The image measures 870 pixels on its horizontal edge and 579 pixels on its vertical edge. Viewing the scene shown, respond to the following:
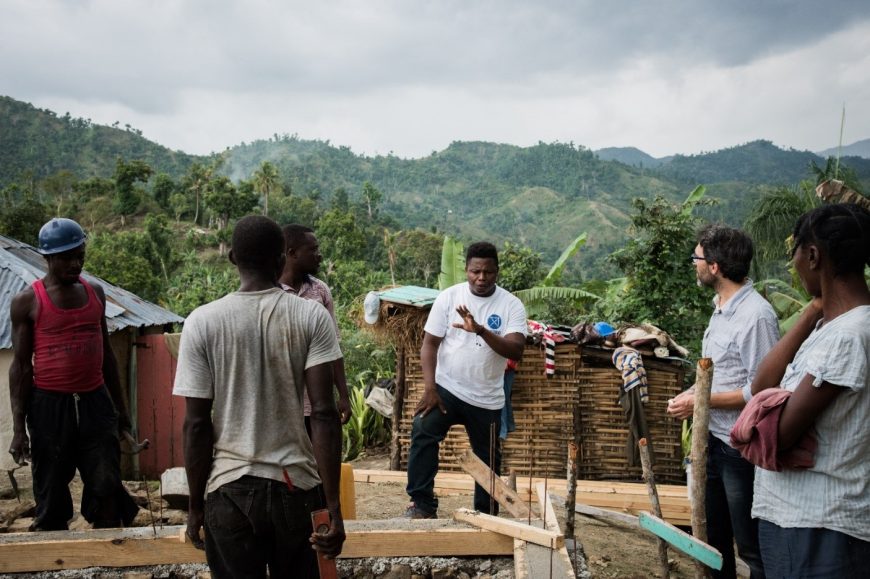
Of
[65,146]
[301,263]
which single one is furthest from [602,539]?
[65,146]

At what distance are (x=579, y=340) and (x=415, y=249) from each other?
35.5 m

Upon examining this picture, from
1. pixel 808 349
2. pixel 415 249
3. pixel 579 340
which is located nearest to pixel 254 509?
pixel 808 349

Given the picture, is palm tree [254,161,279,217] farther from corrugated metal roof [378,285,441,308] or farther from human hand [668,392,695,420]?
human hand [668,392,695,420]

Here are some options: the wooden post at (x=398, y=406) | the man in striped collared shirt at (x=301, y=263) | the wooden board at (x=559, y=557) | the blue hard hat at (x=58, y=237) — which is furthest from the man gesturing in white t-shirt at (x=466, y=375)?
the wooden post at (x=398, y=406)

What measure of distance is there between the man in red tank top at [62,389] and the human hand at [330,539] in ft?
6.67

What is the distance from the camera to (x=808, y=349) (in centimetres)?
221

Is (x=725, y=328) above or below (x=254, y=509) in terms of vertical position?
above

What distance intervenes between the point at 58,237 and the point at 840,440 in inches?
141

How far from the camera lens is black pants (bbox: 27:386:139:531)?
3.78 m

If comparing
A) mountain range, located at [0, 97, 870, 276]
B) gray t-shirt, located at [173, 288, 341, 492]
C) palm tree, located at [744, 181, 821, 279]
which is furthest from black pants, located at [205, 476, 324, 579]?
mountain range, located at [0, 97, 870, 276]

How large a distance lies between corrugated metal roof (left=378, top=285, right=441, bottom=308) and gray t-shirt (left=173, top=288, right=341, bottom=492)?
470cm

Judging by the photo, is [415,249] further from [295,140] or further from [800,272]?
[295,140]

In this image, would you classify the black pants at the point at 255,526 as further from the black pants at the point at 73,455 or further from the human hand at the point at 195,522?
the black pants at the point at 73,455

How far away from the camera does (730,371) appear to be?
324cm
